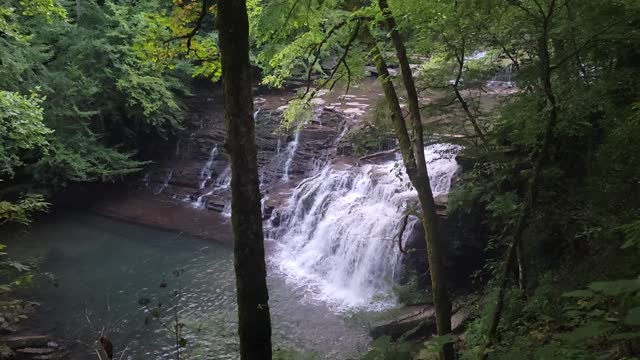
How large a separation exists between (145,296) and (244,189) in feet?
29.4

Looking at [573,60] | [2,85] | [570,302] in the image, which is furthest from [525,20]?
[2,85]

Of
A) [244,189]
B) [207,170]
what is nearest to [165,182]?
[207,170]

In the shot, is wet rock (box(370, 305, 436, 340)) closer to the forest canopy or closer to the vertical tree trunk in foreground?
the forest canopy

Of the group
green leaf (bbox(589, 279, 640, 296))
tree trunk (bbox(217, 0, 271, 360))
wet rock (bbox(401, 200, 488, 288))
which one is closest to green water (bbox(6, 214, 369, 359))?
wet rock (bbox(401, 200, 488, 288))

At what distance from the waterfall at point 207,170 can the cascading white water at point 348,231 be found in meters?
4.95

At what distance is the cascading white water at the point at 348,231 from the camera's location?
39.6 ft

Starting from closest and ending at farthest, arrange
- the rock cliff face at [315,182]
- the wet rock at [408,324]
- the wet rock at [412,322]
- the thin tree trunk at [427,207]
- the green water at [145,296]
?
the thin tree trunk at [427,207] < the wet rock at [412,322] < the wet rock at [408,324] < the green water at [145,296] < the rock cliff face at [315,182]

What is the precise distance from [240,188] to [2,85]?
39.7 ft

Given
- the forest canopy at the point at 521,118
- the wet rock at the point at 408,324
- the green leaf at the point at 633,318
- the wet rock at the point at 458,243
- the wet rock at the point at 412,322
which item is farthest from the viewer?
the wet rock at the point at 458,243

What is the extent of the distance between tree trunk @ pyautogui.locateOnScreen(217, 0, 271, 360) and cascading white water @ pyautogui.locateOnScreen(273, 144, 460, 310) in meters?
6.88

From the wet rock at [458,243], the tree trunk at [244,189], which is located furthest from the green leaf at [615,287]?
the wet rock at [458,243]

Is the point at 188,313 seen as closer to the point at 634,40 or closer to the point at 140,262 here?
the point at 140,262

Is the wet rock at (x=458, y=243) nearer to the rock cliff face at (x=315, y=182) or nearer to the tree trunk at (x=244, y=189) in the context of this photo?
the rock cliff face at (x=315, y=182)

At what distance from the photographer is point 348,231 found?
13438mm
